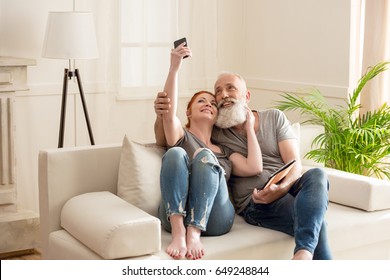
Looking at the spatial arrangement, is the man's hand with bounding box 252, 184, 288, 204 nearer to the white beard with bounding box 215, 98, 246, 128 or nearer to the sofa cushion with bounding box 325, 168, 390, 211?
the white beard with bounding box 215, 98, 246, 128

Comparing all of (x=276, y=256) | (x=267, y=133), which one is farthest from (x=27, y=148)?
(x=276, y=256)

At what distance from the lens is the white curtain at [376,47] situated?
476 cm

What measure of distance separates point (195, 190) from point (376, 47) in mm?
2194

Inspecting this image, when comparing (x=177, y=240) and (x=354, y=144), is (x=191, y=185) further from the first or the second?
(x=354, y=144)

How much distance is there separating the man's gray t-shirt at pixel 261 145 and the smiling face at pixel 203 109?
0.42 feet

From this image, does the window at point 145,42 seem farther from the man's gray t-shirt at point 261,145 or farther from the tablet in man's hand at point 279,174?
the tablet in man's hand at point 279,174

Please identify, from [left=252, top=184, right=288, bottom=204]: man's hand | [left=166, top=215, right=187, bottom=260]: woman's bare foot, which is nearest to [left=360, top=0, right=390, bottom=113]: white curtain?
[left=252, top=184, right=288, bottom=204]: man's hand

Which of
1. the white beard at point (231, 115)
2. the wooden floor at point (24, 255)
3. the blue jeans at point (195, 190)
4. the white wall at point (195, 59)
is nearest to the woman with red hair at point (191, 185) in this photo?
the blue jeans at point (195, 190)

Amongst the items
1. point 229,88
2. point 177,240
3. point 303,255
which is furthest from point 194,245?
point 229,88

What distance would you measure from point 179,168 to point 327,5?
2.57 m

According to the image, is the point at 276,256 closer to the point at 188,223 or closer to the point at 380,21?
Result: the point at 188,223

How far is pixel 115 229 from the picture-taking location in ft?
9.48

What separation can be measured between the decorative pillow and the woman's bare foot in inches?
11.1

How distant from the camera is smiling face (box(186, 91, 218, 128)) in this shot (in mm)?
3568
